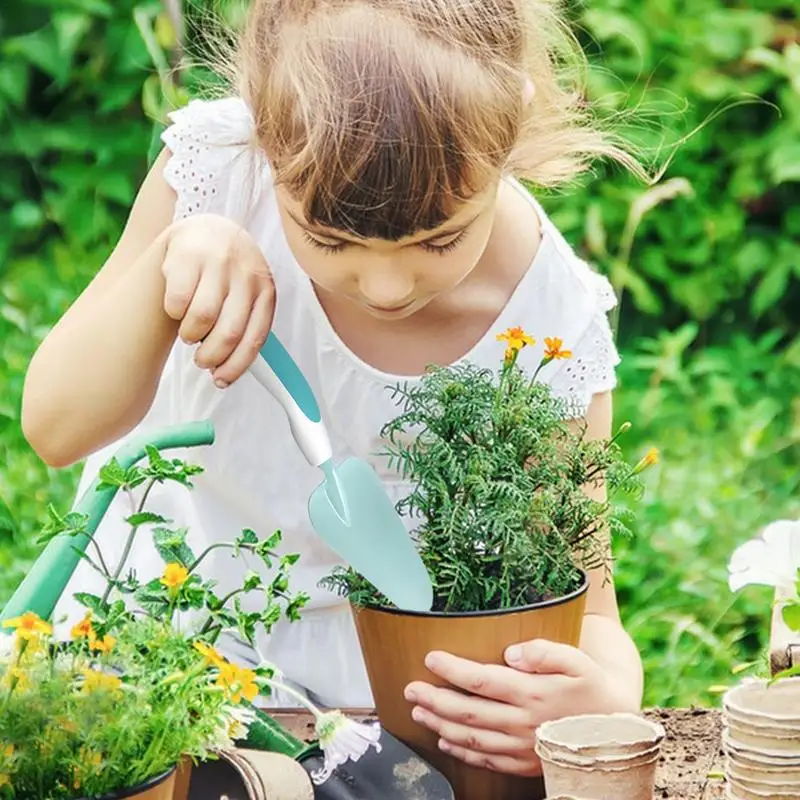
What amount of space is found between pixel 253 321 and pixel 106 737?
0.42 m

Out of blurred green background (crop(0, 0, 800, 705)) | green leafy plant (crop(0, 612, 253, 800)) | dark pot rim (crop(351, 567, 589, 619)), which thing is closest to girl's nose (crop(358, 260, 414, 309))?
dark pot rim (crop(351, 567, 589, 619))

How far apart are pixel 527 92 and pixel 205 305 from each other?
32cm

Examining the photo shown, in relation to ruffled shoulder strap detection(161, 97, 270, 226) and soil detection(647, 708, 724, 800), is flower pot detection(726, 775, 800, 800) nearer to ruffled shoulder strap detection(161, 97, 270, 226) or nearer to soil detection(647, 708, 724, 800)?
soil detection(647, 708, 724, 800)

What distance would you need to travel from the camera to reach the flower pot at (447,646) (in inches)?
39.3

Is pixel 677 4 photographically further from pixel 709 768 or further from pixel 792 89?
pixel 709 768

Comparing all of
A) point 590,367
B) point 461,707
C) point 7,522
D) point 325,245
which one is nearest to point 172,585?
point 461,707

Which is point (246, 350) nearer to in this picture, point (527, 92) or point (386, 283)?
point (386, 283)

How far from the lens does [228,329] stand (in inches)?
44.8

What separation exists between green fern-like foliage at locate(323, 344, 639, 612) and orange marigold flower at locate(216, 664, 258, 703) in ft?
0.62

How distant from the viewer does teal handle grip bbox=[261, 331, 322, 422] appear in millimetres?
1157

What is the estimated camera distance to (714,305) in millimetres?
3363

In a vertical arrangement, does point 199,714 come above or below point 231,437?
below

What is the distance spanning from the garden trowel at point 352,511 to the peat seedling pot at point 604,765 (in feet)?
0.46

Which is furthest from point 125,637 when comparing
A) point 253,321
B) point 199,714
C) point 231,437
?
point 231,437
